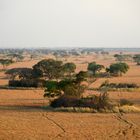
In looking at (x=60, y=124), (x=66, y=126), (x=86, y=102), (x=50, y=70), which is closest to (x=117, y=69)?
(x=50, y=70)

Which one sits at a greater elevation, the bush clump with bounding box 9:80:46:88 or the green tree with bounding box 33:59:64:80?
the green tree with bounding box 33:59:64:80

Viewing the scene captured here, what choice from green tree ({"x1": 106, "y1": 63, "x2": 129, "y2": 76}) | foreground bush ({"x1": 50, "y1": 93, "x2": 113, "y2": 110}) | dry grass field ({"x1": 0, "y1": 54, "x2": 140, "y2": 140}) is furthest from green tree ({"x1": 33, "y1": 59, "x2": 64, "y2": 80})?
foreground bush ({"x1": 50, "y1": 93, "x2": 113, "y2": 110})

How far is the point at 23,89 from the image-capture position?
41969mm

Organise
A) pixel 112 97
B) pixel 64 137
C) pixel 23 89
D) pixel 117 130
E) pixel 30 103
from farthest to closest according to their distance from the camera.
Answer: pixel 23 89
pixel 112 97
pixel 30 103
pixel 117 130
pixel 64 137

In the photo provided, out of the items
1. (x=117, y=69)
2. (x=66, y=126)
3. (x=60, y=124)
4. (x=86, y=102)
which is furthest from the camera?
(x=117, y=69)

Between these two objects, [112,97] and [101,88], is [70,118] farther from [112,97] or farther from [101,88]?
[101,88]

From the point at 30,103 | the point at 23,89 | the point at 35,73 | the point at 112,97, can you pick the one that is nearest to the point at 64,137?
the point at 30,103

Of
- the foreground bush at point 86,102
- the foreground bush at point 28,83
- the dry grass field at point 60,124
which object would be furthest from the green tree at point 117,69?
the foreground bush at point 86,102

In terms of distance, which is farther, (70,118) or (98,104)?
(98,104)

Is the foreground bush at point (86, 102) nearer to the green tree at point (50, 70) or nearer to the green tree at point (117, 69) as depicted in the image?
the green tree at point (50, 70)

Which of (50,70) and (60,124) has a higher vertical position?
(50,70)

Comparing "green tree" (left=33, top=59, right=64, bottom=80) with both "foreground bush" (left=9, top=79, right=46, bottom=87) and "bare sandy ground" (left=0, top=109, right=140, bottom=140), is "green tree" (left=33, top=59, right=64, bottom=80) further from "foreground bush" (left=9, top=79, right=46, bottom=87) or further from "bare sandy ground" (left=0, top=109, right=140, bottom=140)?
"bare sandy ground" (left=0, top=109, right=140, bottom=140)

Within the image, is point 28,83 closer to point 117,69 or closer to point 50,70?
point 50,70

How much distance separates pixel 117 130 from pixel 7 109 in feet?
30.1
